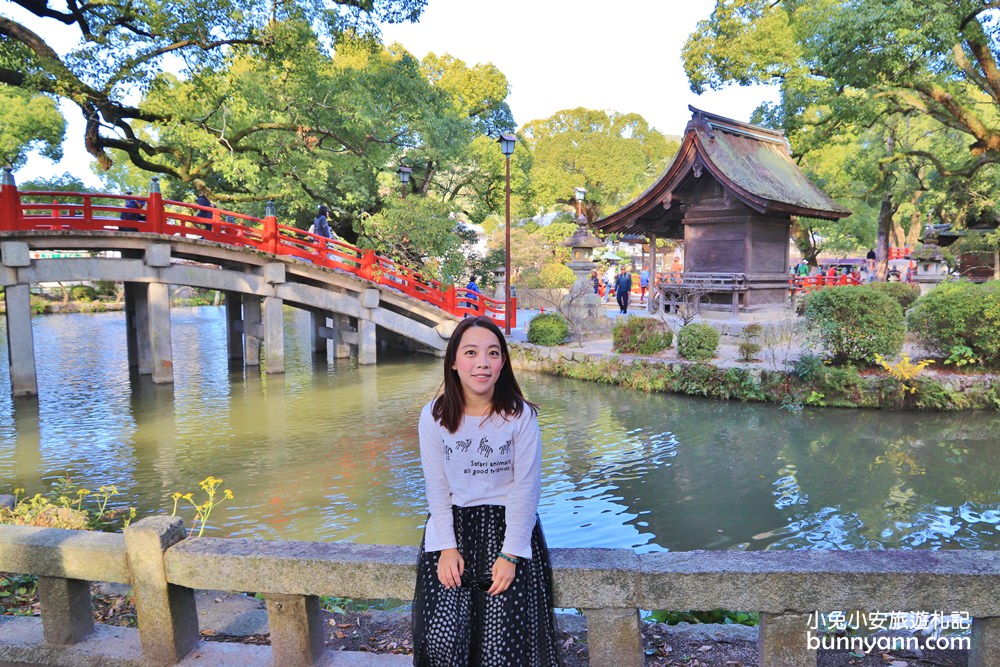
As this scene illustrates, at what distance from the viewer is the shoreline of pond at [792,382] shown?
1209cm

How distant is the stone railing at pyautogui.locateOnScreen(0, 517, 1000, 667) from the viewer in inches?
103

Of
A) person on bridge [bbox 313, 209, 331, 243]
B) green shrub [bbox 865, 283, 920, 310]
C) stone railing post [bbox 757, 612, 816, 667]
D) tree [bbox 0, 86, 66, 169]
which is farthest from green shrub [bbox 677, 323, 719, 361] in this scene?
tree [bbox 0, 86, 66, 169]

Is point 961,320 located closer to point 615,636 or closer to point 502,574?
point 615,636

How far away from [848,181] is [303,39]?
24.2 m

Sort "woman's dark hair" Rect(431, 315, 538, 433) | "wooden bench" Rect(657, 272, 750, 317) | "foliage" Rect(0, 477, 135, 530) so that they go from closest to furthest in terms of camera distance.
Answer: "woman's dark hair" Rect(431, 315, 538, 433) → "foliage" Rect(0, 477, 135, 530) → "wooden bench" Rect(657, 272, 750, 317)

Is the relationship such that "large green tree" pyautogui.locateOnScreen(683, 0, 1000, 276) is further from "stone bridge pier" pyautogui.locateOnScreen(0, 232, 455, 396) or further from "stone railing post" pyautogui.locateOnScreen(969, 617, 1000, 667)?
"stone railing post" pyautogui.locateOnScreen(969, 617, 1000, 667)

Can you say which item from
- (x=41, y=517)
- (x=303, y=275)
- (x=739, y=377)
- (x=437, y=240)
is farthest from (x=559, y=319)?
(x=41, y=517)

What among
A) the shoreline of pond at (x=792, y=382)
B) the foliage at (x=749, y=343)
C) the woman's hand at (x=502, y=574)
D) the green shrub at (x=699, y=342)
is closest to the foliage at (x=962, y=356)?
the shoreline of pond at (x=792, y=382)

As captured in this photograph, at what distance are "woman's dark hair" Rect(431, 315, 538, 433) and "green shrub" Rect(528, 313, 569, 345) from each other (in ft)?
48.5

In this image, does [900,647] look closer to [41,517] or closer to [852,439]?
[41,517]

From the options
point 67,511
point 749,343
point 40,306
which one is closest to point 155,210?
point 67,511

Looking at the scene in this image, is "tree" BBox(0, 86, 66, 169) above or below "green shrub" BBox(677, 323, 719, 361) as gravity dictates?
above

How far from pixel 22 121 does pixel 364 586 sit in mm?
29576

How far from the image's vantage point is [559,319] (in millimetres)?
17828
